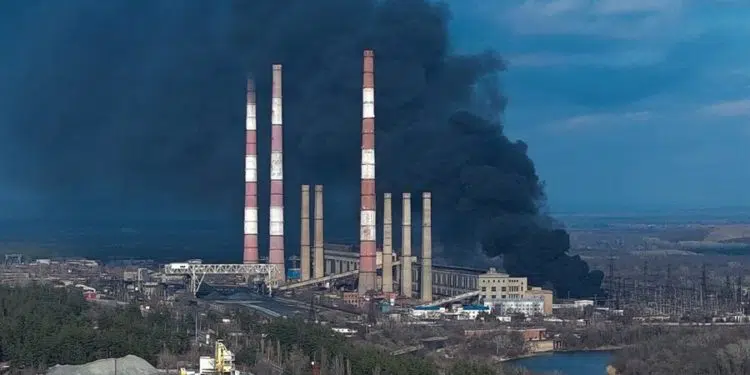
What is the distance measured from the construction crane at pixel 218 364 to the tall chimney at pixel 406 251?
34.8 ft

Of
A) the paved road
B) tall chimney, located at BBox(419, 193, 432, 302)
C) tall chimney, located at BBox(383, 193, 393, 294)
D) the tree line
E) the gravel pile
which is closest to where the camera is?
the gravel pile

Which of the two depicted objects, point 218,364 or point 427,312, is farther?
point 427,312

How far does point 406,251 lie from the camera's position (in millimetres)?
28281

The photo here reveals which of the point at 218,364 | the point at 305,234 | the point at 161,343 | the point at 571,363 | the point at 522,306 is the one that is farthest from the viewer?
the point at 305,234

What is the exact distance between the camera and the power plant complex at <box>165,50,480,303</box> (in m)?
28.5

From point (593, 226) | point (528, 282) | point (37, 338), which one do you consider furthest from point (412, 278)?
point (593, 226)

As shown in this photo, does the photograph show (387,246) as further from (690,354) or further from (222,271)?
(690,354)

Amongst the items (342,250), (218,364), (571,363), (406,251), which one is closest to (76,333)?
(218,364)

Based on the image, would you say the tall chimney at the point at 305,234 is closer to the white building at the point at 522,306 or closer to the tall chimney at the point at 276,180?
the tall chimney at the point at 276,180

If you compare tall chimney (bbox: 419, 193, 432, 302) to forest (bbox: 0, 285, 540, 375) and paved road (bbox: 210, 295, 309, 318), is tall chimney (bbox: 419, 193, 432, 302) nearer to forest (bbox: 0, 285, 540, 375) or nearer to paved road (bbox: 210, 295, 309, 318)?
paved road (bbox: 210, 295, 309, 318)

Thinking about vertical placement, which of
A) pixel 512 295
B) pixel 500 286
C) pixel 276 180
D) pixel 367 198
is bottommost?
pixel 512 295

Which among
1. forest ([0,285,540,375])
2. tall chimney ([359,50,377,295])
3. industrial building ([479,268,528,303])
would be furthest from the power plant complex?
forest ([0,285,540,375])

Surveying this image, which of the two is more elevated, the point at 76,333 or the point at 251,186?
the point at 251,186

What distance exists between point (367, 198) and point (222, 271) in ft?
12.1
